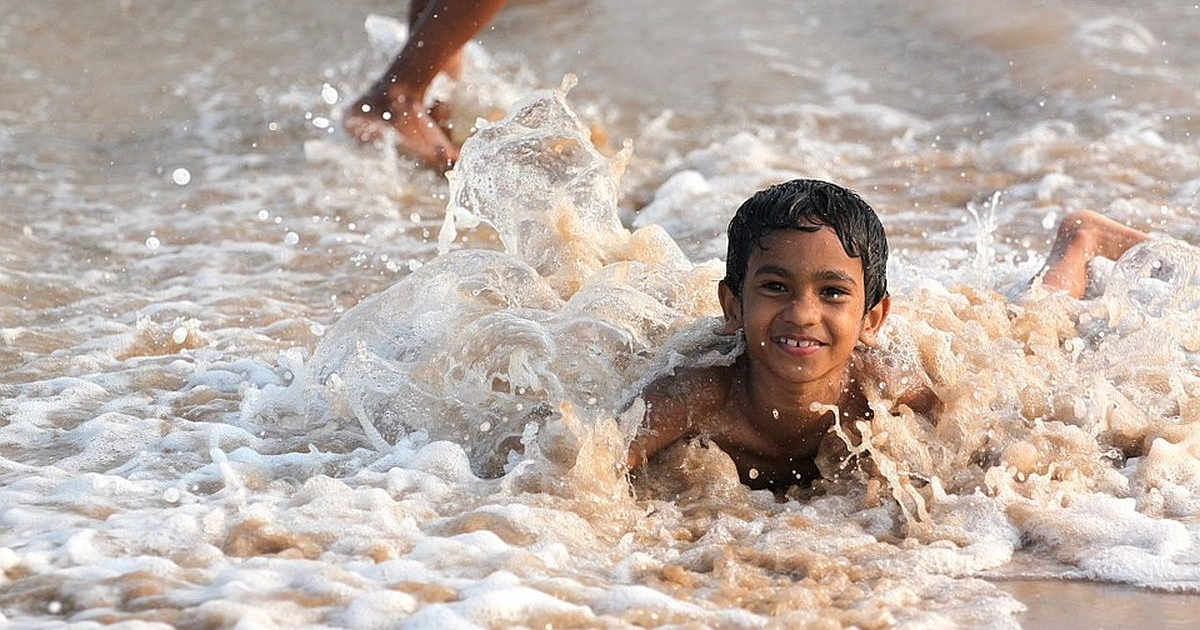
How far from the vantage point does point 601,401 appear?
394 cm

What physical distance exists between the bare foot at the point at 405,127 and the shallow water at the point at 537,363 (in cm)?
12

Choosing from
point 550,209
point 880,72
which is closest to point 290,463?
point 550,209

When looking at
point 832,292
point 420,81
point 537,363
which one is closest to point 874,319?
point 832,292

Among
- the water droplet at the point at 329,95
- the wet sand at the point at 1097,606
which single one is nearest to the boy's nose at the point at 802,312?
the wet sand at the point at 1097,606

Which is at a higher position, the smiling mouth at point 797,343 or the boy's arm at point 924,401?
the smiling mouth at point 797,343

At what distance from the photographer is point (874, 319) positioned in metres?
3.74

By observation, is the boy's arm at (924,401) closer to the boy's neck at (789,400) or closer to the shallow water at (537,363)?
the shallow water at (537,363)

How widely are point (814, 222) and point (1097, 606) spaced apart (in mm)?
1015

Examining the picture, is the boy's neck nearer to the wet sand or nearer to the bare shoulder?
the bare shoulder

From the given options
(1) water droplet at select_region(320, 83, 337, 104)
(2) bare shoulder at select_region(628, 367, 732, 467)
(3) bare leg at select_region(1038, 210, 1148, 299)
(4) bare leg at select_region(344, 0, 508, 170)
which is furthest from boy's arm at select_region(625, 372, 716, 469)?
(1) water droplet at select_region(320, 83, 337, 104)

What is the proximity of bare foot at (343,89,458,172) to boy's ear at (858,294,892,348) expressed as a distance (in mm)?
2948

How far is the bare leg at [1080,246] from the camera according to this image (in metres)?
4.89

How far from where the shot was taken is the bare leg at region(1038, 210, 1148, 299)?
489cm

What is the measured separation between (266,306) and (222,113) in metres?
2.77
